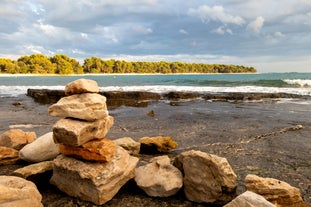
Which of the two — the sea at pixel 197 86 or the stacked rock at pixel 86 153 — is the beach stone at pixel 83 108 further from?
the sea at pixel 197 86

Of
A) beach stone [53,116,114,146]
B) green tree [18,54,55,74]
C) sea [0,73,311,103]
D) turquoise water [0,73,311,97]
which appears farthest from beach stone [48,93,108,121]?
green tree [18,54,55,74]

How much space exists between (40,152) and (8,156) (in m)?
0.91

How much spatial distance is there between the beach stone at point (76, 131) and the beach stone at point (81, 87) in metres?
0.62

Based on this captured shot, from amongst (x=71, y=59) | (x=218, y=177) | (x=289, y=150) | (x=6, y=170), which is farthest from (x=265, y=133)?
(x=71, y=59)

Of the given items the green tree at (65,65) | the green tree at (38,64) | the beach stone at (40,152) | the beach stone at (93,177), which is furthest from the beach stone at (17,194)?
the green tree at (65,65)

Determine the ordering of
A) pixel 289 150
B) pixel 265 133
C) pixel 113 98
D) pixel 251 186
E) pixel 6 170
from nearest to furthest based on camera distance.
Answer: pixel 251 186
pixel 6 170
pixel 289 150
pixel 265 133
pixel 113 98

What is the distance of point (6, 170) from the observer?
6613mm

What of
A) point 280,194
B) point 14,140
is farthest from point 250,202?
point 14,140

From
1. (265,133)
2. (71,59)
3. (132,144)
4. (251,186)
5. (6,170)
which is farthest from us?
(71,59)

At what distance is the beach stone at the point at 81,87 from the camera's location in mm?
5636

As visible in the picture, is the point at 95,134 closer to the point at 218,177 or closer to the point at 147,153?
the point at 218,177

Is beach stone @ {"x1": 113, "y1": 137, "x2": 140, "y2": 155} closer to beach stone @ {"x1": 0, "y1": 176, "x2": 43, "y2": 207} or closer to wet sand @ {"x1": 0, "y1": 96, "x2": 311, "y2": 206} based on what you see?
wet sand @ {"x1": 0, "y1": 96, "x2": 311, "y2": 206}

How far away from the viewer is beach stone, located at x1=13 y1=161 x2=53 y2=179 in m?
5.51

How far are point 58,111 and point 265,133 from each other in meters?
8.70
